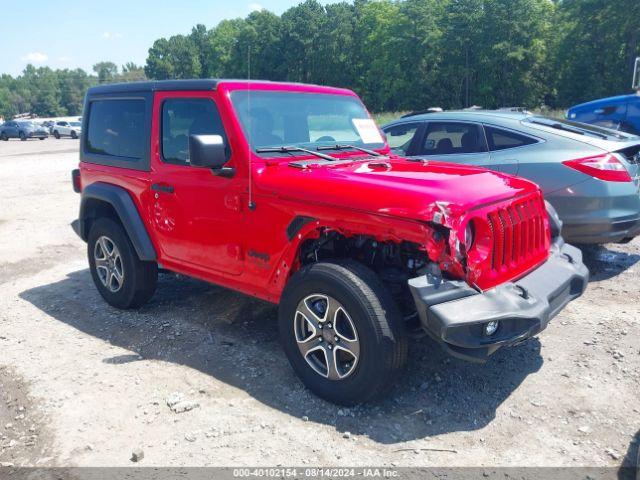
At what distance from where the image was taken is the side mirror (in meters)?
3.57

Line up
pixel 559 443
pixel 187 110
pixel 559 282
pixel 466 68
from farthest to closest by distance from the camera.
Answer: pixel 466 68 < pixel 187 110 < pixel 559 282 < pixel 559 443

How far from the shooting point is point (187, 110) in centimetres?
431

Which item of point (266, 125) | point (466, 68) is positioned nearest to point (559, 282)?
point (266, 125)

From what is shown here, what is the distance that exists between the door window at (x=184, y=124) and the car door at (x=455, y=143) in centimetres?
309

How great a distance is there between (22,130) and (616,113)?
42.1m

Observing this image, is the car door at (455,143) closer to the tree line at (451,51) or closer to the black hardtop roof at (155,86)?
the black hardtop roof at (155,86)

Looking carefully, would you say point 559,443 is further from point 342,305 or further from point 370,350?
point 342,305

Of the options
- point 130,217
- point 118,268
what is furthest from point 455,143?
point 118,268

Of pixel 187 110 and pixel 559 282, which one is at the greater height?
pixel 187 110

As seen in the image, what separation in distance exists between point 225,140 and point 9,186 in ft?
39.9

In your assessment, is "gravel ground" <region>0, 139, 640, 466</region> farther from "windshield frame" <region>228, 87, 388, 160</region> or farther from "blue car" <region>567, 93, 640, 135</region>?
"blue car" <region>567, 93, 640, 135</region>

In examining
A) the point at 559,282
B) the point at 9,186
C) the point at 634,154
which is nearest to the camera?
the point at 559,282

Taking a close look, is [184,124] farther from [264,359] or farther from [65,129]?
[65,129]

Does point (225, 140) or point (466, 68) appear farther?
point (466, 68)
